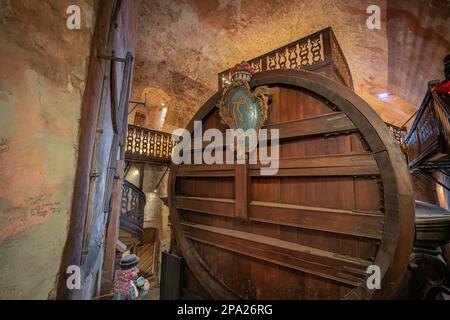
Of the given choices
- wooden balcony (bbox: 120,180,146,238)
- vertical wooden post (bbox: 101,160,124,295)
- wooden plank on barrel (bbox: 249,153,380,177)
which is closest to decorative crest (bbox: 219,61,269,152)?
wooden plank on barrel (bbox: 249,153,380,177)

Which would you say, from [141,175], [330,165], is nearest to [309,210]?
[330,165]

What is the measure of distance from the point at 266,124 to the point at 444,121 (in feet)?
8.38

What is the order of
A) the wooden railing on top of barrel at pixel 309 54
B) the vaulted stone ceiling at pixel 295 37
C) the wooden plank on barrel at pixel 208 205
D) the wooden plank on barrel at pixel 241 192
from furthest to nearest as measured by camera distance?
the vaulted stone ceiling at pixel 295 37 < the wooden railing on top of barrel at pixel 309 54 < the wooden plank on barrel at pixel 208 205 < the wooden plank on barrel at pixel 241 192

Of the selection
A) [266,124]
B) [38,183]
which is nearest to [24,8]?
[38,183]

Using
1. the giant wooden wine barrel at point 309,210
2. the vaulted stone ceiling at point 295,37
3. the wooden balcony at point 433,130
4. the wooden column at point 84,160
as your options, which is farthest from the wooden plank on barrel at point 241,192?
the vaulted stone ceiling at point 295,37

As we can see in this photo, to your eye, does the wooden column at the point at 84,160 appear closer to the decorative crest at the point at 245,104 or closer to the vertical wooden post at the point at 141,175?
the decorative crest at the point at 245,104

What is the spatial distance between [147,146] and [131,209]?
2971mm

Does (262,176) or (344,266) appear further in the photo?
(262,176)

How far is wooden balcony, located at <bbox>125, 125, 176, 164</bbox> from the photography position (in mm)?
7496

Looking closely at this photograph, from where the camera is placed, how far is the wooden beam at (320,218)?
1039 mm

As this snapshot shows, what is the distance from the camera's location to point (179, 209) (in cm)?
209

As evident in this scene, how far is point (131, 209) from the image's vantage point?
20.7 feet

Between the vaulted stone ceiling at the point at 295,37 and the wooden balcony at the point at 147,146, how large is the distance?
2.14 metres
